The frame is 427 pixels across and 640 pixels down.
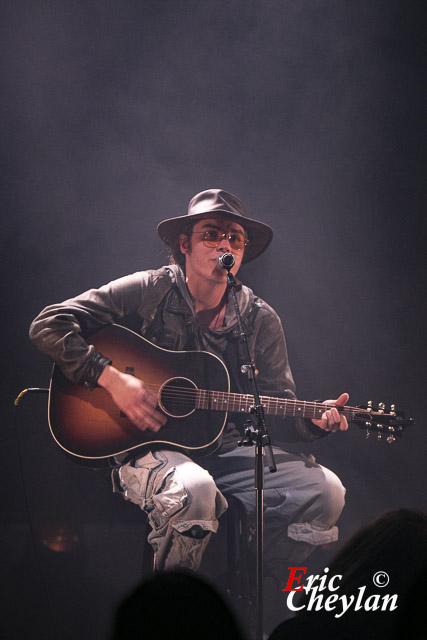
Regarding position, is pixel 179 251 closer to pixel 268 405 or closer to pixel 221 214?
pixel 221 214

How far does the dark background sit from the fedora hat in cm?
11

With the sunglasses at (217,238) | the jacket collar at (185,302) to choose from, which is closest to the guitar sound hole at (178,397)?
the jacket collar at (185,302)

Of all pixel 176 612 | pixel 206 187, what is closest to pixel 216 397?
pixel 176 612

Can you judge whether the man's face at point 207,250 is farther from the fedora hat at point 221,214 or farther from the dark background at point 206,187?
the dark background at point 206,187

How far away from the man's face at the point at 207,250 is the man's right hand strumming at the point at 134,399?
78cm

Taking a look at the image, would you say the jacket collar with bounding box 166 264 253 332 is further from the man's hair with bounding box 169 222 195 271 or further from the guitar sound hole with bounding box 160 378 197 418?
the guitar sound hole with bounding box 160 378 197 418

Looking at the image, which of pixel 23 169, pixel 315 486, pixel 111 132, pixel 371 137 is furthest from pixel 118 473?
pixel 371 137

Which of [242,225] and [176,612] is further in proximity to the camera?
[242,225]

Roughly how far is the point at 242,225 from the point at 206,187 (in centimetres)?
42

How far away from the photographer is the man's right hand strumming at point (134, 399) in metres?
2.71

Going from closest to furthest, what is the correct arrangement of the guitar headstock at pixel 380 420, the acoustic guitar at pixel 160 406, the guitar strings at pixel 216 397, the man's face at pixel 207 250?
the acoustic guitar at pixel 160 406, the guitar strings at pixel 216 397, the guitar headstock at pixel 380 420, the man's face at pixel 207 250

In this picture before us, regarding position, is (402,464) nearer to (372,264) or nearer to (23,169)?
(372,264)

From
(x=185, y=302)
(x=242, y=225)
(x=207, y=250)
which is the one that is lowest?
(x=185, y=302)

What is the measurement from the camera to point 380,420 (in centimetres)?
311
